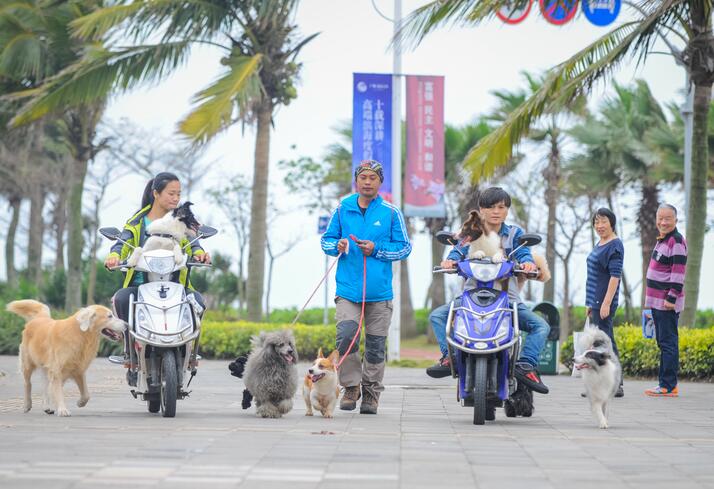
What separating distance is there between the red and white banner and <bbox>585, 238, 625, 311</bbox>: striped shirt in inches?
336

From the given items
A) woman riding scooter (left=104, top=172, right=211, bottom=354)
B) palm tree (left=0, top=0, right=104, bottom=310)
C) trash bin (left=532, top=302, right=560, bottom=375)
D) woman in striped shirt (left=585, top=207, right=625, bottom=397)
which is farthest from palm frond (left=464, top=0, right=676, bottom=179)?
palm tree (left=0, top=0, right=104, bottom=310)

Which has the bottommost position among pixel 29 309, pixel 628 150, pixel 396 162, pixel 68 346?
pixel 68 346

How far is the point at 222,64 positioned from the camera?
21078mm

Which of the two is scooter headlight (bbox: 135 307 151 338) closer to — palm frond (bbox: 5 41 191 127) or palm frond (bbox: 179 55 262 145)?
palm frond (bbox: 179 55 262 145)

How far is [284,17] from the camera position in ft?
71.2

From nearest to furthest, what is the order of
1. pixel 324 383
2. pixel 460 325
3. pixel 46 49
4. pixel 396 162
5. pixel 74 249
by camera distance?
pixel 460 325
pixel 324 383
pixel 396 162
pixel 46 49
pixel 74 249

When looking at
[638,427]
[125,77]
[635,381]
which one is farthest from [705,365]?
[125,77]

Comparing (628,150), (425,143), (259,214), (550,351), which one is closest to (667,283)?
(550,351)

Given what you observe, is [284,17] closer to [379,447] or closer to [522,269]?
[522,269]

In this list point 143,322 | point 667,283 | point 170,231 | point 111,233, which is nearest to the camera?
point 143,322

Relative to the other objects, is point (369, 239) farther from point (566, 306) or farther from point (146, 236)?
point (566, 306)

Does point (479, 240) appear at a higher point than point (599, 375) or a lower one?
higher

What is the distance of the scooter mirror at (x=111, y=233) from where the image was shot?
9203 millimetres

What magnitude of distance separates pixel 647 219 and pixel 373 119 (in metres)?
12.2
